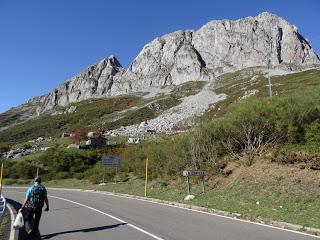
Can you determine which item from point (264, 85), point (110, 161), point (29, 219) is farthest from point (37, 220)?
point (264, 85)

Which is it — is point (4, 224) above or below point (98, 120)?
below

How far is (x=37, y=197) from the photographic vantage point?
11.4 m

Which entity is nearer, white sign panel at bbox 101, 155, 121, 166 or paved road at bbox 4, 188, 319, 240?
paved road at bbox 4, 188, 319, 240

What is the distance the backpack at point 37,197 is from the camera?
11281mm

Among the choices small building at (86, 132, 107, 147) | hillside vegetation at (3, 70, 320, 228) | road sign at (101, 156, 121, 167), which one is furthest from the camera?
small building at (86, 132, 107, 147)

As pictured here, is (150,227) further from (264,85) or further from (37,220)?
(264,85)

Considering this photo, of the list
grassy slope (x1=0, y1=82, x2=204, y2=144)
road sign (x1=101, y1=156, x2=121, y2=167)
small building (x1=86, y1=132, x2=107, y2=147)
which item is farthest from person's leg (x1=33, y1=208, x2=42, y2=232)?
grassy slope (x1=0, y1=82, x2=204, y2=144)

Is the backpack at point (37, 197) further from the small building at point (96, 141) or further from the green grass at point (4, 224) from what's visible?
the small building at point (96, 141)

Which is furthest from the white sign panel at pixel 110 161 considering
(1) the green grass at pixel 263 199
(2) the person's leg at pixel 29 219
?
(2) the person's leg at pixel 29 219

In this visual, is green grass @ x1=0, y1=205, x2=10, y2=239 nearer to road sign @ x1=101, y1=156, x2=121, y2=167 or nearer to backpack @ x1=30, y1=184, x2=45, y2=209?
backpack @ x1=30, y1=184, x2=45, y2=209

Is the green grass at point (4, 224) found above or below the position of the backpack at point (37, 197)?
below

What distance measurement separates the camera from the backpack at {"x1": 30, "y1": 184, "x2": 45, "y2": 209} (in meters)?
11.3

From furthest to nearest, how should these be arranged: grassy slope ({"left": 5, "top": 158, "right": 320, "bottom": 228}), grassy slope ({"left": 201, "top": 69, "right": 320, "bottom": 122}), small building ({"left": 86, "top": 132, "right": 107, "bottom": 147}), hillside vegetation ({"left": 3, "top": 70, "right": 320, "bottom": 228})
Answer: grassy slope ({"left": 201, "top": 69, "right": 320, "bottom": 122}) < small building ({"left": 86, "top": 132, "right": 107, "bottom": 147}) < hillside vegetation ({"left": 3, "top": 70, "right": 320, "bottom": 228}) < grassy slope ({"left": 5, "top": 158, "right": 320, "bottom": 228})

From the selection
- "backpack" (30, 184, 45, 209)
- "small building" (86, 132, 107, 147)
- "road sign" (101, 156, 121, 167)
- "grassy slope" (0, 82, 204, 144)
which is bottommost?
"backpack" (30, 184, 45, 209)
